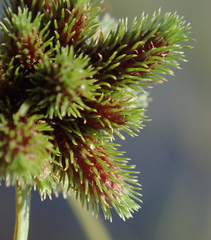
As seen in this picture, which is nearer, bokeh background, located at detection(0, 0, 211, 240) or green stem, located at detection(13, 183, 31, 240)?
green stem, located at detection(13, 183, 31, 240)

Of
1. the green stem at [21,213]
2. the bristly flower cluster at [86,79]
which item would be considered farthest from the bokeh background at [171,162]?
the bristly flower cluster at [86,79]

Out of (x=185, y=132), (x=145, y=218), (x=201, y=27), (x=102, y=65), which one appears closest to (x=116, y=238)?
(x=145, y=218)

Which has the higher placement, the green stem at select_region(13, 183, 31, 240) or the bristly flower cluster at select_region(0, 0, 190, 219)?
the bristly flower cluster at select_region(0, 0, 190, 219)

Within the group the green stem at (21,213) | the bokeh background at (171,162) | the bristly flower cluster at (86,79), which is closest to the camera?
the bristly flower cluster at (86,79)

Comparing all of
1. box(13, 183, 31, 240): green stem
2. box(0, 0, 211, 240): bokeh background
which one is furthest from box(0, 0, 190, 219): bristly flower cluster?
box(0, 0, 211, 240): bokeh background

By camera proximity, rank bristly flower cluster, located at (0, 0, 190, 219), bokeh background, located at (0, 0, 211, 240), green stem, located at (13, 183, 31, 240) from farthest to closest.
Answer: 1. bokeh background, located at (0, 0, 211, 240)
2. green stem, located at (13, 183, 31, 240)
3. bristly flower cluster, located at (0, 0, 190, 219)

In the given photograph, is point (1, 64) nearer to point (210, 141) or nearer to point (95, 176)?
point (95, 176)

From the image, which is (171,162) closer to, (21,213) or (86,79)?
(21,213)

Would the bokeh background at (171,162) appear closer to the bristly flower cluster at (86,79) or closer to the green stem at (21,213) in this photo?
the green stem at (21,213)

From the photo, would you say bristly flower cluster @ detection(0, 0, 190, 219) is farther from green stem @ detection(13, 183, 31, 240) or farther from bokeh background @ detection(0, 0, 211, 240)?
bokeh background @ detection(0, 0, 211, 240)
